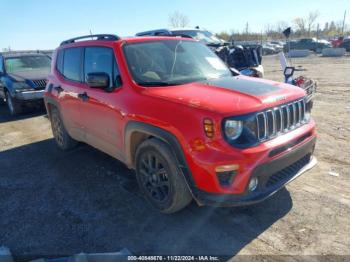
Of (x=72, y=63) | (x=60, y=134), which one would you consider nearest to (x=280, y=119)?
(x=72, y=63)

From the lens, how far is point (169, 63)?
159 inches

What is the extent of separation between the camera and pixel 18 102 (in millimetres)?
9148

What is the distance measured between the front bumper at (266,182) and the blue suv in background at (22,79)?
24.7 feet

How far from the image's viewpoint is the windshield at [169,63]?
149 inches

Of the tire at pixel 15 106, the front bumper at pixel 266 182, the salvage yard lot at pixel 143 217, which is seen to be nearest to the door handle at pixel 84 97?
the salvage yard lot at pixel 143 217

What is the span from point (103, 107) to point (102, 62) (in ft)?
2.02

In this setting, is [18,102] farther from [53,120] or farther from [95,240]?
[95,240]

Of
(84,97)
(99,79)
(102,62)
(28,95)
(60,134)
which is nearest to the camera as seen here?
(99,79)

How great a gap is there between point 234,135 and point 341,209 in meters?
1.63

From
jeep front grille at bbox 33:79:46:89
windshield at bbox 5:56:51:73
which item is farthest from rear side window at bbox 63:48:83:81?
windshield at bbox 5:56:51:73

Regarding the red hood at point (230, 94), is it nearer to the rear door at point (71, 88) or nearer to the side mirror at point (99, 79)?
the side mirror at point (99, 79)

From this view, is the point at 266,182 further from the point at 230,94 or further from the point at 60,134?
the point at 60,134

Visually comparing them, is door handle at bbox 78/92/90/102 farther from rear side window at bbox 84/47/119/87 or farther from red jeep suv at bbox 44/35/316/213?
rear side window at bbox 84/47/119/87

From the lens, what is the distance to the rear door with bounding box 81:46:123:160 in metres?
3.91
